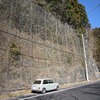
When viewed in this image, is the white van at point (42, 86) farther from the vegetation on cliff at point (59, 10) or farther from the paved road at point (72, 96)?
the vegetation on cliff at point (59, 10)

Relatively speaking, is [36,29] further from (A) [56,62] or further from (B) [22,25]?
(A) [56,62]

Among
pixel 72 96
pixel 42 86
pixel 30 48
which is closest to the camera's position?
pixel 72 96

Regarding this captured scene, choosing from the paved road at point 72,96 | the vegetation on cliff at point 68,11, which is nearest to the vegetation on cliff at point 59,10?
the vegetation on cliff at point 68,11

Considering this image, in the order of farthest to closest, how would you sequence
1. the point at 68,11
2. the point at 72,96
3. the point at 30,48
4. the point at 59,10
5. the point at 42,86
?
1. the point at 68,11
2. the point at 59,10
3. the point at 30,48
4. the point at 42,86
5. the point at 72,96

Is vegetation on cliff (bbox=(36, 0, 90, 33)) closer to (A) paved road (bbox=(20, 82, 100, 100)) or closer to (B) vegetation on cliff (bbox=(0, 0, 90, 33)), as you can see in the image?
(B) vegetation on cliff (bbox=(0, 0, 90, 33))

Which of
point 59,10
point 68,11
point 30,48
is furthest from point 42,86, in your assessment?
point 68,11

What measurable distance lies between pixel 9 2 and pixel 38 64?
9186 mm

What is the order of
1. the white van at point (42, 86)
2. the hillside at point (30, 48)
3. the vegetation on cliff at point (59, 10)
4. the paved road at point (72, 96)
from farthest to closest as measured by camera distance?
the vegetation on cliff at point (59, 10) < the hillside at point (30, 48) < the white van at point (42, 86) < the paved road at point (72, 96)

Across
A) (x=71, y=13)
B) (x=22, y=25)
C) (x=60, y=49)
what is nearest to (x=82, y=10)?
(x=71, y=13)

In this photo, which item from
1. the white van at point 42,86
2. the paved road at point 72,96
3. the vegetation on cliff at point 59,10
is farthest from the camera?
the vegetation on cliff at point 59,10

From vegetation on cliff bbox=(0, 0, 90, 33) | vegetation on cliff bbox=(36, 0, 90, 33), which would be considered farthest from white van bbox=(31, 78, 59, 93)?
vegetation on cliff bbox=(36, 0, 90, 33)

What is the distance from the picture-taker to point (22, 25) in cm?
2252

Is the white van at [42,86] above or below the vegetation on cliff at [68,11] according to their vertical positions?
below

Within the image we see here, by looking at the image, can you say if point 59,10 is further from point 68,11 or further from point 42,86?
point 42,86
